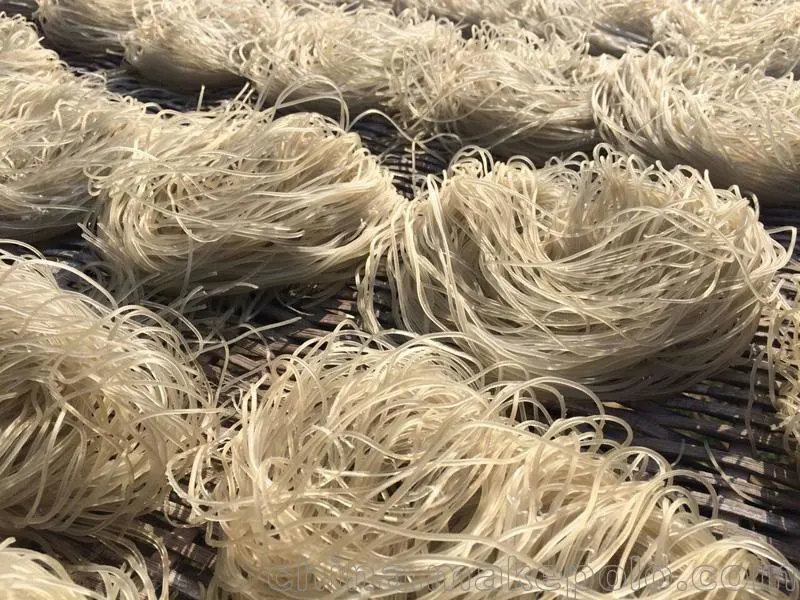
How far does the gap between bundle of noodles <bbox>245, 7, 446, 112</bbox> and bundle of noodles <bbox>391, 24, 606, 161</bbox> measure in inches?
1.9

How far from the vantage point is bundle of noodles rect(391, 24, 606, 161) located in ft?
4.02

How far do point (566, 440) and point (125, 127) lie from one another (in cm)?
94

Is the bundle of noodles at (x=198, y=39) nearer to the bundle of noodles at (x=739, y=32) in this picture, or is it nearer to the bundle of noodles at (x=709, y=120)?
the bundle of noodles at (x=709, y=120)

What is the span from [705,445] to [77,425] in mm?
688

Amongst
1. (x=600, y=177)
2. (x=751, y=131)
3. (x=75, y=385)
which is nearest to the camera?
(x=75, y=385)

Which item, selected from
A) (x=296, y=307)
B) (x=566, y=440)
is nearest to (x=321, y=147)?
(x=296, y=307)

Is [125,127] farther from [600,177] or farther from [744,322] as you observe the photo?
[744,322]

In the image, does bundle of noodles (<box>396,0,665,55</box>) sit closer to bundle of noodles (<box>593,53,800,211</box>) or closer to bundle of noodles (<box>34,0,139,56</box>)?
bundle of noodles (<box>593,53,800,211</box>)

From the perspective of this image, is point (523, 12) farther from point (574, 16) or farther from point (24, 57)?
point (24, 57)

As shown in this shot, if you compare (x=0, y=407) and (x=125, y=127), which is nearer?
(x=0, y=407)

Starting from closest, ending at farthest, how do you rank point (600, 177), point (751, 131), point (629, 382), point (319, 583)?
point (319, 583) → point (629, 382) → point (600, 177) → point (751, 131)

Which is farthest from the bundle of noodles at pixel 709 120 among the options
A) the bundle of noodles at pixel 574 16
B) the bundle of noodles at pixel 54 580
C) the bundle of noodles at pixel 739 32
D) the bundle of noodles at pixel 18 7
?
the bundle of noodles at pixel 18 7

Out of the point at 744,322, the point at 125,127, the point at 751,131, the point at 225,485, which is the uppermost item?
the point at 751,131

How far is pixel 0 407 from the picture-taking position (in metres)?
0.70
